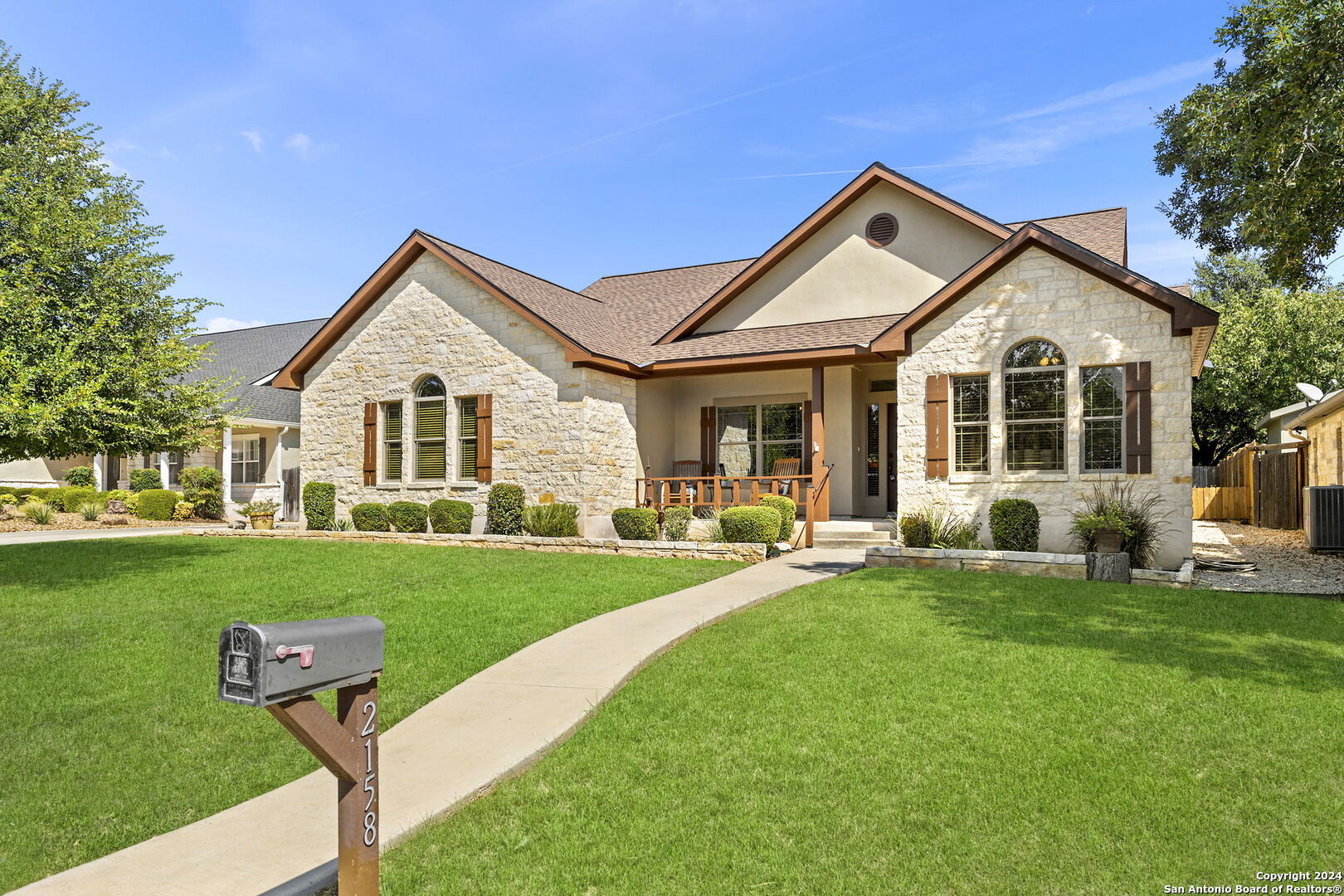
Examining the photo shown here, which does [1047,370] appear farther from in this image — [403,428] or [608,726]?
[403,428]

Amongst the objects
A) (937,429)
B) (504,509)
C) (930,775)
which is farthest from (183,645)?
(937,429)

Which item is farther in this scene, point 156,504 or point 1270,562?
point 156,504

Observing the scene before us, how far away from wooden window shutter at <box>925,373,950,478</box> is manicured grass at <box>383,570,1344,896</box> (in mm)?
6737

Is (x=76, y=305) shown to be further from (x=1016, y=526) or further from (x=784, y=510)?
(x=1016, y=526)

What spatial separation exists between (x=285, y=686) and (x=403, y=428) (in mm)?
16161

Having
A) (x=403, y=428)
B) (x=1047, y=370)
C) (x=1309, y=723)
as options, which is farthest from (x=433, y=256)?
(x=1309, y=723)

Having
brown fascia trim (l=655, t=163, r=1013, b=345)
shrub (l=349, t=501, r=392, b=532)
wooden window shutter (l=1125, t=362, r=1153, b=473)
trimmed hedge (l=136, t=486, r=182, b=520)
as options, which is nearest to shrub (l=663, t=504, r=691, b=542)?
brown fascia trim (l=655, t=163, r=1013, b=345)

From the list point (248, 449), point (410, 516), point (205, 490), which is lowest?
point (410, 516)

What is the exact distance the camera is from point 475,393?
664 inches

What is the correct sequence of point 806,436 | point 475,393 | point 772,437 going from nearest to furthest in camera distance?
point 475,393 → point 806,436 → point 772,437

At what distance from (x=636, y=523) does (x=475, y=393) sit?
466 cm

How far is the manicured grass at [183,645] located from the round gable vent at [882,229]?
814 centimetres

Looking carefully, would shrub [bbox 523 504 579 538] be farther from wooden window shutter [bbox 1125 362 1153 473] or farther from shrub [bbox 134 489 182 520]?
shrub [bbox 134 489 182 520]

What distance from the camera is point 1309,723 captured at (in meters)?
4.88
